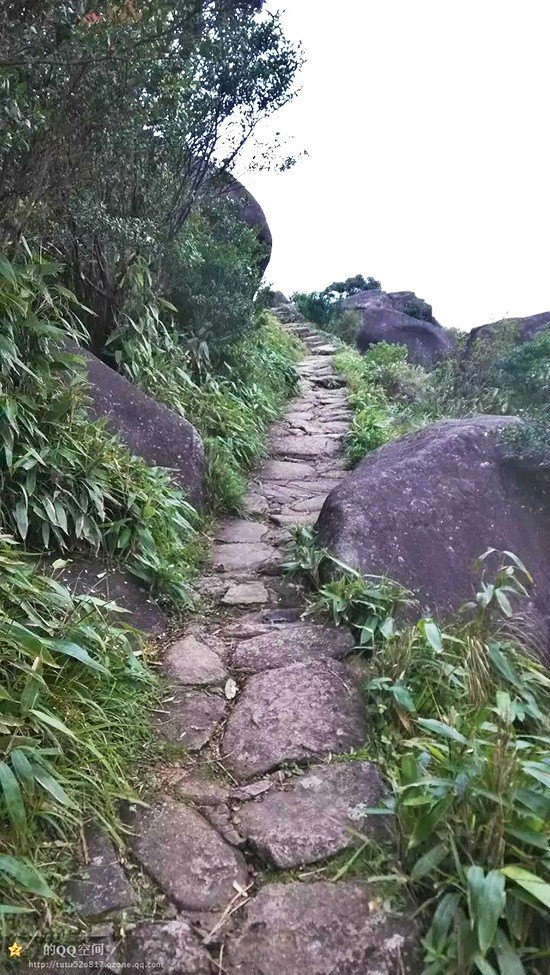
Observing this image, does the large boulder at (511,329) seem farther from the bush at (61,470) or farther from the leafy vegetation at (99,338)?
the bush at (61,470)

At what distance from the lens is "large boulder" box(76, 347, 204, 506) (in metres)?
4.22

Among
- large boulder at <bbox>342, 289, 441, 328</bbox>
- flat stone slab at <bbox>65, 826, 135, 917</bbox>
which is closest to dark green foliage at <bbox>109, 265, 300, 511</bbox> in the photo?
flat stone slab at <bbox>65, 826, 135, 917</bbox>

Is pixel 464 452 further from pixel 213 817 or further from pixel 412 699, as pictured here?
pixel 213 817

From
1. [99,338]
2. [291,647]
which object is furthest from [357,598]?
[99,338]

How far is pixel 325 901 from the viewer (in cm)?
177

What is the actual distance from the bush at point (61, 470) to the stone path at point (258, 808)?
47 centimetres

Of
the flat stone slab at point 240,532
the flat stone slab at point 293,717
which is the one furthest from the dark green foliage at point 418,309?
the flat stone slab at point 293,717

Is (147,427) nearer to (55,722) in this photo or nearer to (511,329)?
(55,722)

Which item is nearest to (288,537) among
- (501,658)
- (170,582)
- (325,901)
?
(170,582)

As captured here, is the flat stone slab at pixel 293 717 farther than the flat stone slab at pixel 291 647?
No

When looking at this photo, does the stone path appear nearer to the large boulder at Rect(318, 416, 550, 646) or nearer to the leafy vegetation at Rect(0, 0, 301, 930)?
the leafy vegetation at Rect(0, 0, 301, 930)

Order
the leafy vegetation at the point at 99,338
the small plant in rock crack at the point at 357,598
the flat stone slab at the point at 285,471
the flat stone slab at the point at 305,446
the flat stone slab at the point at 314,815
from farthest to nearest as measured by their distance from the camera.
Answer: the flat stone slab at the point at 305,446, the flat stone slab at the point at 285,471, the small plant in rock crack at the point at 357,598, the leafy vegetation at the point at 99,338, the flat stone slab at the point at 314,815

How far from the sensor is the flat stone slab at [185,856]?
1.79m

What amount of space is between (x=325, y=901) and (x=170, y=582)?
5.88 feet
